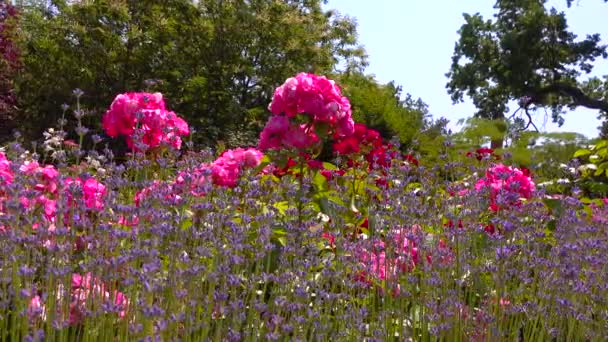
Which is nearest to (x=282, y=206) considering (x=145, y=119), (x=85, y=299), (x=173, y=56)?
(x=145, y=119)

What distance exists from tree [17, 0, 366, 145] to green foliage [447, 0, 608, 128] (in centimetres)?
958

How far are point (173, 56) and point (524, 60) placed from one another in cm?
1226

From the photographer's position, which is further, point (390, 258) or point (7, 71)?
point (7, 71)

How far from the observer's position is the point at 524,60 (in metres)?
22.6

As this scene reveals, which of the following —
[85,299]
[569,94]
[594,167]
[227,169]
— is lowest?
[85,299]

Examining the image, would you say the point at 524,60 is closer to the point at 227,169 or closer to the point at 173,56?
the point at 173,56

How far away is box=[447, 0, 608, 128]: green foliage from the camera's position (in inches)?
883

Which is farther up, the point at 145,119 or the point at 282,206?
the point at 145,119

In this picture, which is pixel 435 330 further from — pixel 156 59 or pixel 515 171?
pixel 156 59

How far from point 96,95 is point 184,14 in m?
2.39

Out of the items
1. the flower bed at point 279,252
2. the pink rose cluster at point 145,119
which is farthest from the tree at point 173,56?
the flower bed at point 279,252

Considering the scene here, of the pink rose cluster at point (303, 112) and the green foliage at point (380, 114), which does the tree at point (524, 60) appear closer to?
the green foliage at point (380, 114)

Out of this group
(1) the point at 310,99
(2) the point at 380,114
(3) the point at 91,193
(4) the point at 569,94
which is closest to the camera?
(3) the point at 91,193

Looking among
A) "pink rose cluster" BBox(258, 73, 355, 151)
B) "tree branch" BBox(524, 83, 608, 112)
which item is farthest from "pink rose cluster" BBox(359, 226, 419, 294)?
"tree branch" BBox(524, 83, 608, 112)
